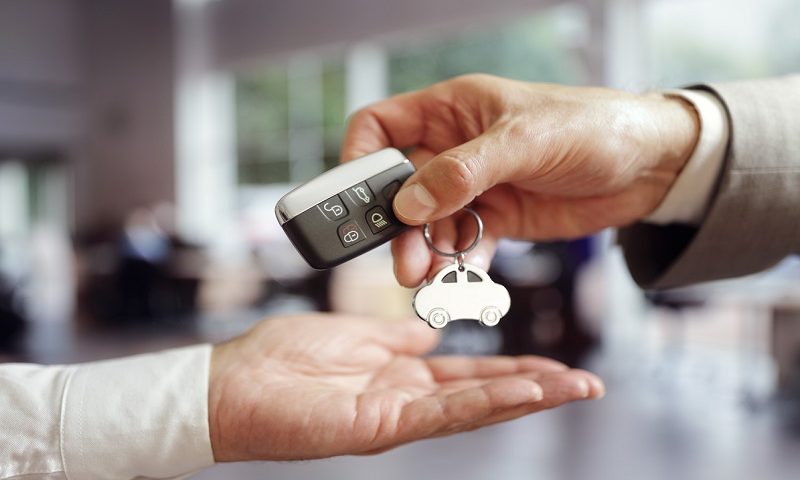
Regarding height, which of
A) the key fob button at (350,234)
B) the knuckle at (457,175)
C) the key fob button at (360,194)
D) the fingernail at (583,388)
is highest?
the knuckle at (457,175)

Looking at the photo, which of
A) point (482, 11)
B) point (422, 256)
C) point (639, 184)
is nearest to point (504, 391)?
point (422, 256)

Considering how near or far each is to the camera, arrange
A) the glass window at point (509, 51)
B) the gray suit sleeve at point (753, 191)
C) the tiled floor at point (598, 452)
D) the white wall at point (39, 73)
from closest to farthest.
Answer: the gray suit sleeve at point (753, 191), the tiled floor at point (598, 452), the glass window at point (509, 51), the white wall at point (39, 73)

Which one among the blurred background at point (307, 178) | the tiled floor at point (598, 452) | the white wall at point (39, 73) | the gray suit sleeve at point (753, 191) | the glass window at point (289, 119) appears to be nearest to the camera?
the gray suit sleeve at point (753, 191)

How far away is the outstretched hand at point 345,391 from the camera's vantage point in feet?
3.43

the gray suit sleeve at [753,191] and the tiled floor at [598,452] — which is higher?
the gray suit sleeve at [753,191]

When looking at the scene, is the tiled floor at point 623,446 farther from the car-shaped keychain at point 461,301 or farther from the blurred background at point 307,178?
the car-shaped keychain at point 461,301

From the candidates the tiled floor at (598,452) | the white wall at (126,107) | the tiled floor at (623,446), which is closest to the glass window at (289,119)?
the white wall at (126,107)

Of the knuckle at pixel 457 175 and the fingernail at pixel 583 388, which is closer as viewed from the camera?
the knuckle at pixel 457 175

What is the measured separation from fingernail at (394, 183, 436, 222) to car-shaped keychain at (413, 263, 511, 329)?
97 millimetres

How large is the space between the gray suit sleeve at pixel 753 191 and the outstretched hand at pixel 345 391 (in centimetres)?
32

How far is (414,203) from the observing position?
3.24 ft

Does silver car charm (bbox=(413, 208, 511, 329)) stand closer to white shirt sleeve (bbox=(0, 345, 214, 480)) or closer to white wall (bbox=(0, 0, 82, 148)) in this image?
white shirt sleeve (bbox=(0, 345, 214, 480))

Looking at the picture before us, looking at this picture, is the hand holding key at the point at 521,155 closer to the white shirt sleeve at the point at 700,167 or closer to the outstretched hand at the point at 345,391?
the white shirt sleeve at the point at 700,167

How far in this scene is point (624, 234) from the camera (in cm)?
141
